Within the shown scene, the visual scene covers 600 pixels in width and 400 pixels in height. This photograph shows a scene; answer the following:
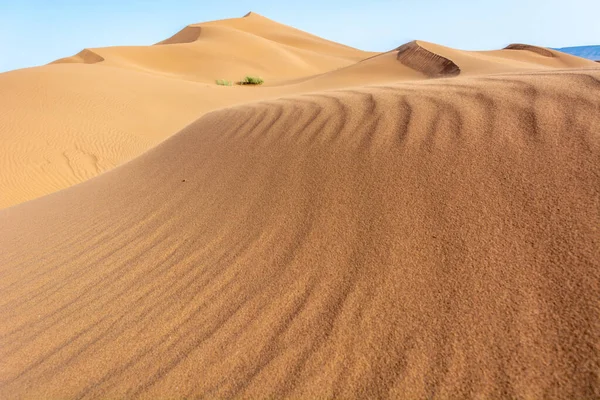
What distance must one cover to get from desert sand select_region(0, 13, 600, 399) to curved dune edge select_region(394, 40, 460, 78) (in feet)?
32.9

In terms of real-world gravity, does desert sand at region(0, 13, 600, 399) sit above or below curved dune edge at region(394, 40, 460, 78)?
below

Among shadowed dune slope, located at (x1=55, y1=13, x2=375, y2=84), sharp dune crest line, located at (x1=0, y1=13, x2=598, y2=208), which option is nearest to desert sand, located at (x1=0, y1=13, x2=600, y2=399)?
sharp dune crest line, located at (x1=0, y1=13, x2=598, y2=208)

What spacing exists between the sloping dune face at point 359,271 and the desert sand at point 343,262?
0.4 inches

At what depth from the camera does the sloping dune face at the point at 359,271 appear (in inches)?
62.9

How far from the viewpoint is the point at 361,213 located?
8.11ft

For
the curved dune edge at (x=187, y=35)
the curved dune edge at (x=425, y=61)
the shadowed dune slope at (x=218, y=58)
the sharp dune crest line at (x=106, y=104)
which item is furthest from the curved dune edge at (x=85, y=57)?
the curved dune edge at (x=425, y=61)

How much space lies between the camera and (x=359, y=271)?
2.10 meters

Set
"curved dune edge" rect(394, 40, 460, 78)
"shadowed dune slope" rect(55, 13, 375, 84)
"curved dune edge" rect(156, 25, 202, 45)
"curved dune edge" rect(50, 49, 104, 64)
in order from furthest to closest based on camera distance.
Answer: "curved dune edge" rect(156, 25, 202, 45), "curved dune edge" rect(50, 49, 104, 64), "shadowed dune slope" rect(55, 13, 375, 84), "curved dune edge" rect(394, 40, 460, 78)

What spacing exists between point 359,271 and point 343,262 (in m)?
0.12

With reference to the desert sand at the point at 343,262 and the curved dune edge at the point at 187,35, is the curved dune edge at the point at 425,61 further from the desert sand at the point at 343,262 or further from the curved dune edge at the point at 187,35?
the curved dune edge at the point at 187,35

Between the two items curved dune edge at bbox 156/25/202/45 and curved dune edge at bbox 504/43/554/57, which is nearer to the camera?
curved dune edge at bbox 504/43/554/57

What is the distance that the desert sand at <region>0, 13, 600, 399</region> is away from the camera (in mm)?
1608

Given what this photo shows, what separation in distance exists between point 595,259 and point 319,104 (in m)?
2.86

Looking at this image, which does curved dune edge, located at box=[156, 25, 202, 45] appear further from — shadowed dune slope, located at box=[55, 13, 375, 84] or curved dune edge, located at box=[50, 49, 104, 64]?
curved dune edge, located at box=[50, 49, 104, 64]
